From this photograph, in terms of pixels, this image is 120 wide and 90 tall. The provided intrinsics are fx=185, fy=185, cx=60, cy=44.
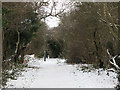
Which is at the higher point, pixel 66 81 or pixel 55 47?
pixel 66 81

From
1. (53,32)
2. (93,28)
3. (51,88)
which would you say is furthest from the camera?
(53,32)

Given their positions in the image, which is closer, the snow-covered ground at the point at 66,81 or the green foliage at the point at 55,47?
the snow-covered ground at the point at 66,81

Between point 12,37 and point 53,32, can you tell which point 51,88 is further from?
point 53,32

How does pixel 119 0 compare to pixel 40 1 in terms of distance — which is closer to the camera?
pixel 119 0

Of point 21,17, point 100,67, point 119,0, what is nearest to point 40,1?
point 21,17

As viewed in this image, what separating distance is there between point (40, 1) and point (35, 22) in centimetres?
459

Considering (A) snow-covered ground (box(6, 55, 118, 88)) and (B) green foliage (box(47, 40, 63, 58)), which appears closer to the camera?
(A) snow-covered ground (box(6, 55, 118, 88))

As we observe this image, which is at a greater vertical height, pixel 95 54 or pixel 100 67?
pixel 95 54

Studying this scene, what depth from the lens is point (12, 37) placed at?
18.6 metres

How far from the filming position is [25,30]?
18.5 m

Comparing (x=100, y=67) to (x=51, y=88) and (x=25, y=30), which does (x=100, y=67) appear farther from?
(x=51, y=88)

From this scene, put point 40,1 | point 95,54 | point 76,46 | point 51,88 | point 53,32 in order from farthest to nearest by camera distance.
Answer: point 53,32
point 76,46
point 95,54
point 40,1
point 51,88

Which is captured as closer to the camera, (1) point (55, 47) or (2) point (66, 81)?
(2) point (66, 81)

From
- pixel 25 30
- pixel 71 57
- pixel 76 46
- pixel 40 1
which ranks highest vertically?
pixel 40 1
